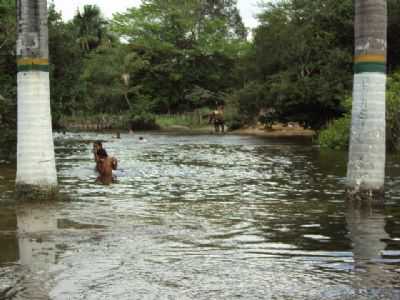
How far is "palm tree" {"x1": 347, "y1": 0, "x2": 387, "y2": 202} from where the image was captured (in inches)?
472

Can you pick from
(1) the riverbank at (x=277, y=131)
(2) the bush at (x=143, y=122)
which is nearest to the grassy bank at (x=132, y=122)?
(2) the bush at (x=143, y=122)

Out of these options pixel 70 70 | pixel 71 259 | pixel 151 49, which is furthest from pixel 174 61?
pixel 71 259

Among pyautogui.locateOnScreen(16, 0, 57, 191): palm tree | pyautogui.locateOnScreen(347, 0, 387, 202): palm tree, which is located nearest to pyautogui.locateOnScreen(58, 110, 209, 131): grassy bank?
pyautogui.locateOnScreen(16, 0, 57, 191): palm tree

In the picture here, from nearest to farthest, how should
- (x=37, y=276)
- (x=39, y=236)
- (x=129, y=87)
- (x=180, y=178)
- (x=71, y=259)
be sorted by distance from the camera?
(x=37, y=276), (x=71, y=259), (x=39, y=236), (x=180, y=178), (x=129, y=87)

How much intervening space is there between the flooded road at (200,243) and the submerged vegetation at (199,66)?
889cm

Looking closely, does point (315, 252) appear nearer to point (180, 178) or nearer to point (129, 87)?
point (180, 178)

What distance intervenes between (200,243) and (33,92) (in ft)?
16.0

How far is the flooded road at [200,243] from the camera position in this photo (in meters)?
6.83

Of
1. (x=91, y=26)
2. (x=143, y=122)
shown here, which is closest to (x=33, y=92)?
(x=143, y=122)

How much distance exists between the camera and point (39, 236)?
9578 millimetres

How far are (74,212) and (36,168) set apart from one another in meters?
1.24

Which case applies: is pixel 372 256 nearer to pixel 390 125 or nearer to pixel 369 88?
pixel 369 88

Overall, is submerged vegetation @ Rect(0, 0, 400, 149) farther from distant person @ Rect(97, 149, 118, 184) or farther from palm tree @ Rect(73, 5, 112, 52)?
distant person @ Rect(97, 149, 118, 184)

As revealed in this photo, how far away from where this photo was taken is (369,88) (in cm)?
1200
